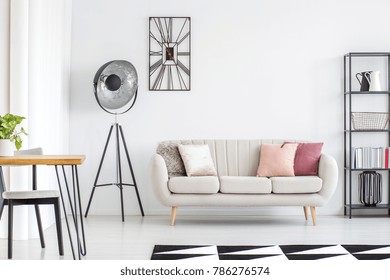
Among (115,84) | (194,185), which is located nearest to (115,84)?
(115,84)

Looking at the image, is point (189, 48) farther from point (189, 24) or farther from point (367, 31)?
point (367, 31)

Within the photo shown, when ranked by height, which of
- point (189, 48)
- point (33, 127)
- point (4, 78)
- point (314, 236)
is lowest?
point (314, 236)

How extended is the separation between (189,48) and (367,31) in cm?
197

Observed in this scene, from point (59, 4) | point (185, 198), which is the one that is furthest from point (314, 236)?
point (59, 4)

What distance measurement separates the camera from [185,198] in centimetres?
574

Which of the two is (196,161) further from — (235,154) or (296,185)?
(296,185)

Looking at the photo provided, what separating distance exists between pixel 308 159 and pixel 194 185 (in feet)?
4.00

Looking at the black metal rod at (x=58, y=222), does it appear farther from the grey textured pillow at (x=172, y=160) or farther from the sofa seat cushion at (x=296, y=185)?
the sofa seat cushion at (x=296, y=185)

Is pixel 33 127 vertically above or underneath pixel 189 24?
underneath

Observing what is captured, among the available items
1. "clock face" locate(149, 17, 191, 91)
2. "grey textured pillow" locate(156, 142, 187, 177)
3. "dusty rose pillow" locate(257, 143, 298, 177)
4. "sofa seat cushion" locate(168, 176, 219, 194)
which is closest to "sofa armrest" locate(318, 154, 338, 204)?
"dusty rose pillow" locate(257, 143, 298, 177)

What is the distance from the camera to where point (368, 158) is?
638 cm

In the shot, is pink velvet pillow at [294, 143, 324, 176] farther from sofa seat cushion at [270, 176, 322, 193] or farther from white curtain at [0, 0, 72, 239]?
white curtain at [0, 0, 72, 239]

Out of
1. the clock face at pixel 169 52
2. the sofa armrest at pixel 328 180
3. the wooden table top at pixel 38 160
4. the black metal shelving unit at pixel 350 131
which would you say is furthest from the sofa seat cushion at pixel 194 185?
the wooden table top at pixel 38 160
